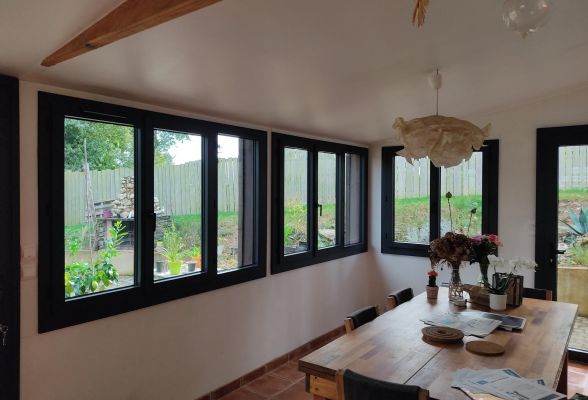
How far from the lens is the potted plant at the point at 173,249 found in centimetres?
285

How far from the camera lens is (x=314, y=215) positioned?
4254mm

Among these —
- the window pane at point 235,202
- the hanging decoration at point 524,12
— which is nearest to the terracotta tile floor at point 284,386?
the window pane at point 235,202

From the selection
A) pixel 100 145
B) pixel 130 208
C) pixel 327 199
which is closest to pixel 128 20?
pixel 100 145

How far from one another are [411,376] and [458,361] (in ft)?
1.03

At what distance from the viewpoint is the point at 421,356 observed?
204 centimetres

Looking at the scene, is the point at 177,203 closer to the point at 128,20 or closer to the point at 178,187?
the point at 178,187

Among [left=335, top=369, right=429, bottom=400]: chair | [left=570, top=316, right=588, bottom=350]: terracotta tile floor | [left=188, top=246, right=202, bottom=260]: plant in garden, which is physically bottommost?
[left=570, top=316, right=588, bottom=350]: terracotta tile floor

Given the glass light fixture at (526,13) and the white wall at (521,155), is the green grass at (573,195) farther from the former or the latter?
the glass light fixture at (526,13)

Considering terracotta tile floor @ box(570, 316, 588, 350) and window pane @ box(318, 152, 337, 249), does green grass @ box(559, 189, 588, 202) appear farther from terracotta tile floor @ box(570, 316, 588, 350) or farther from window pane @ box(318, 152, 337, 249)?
window pane @ box(318, 152, 337, 249)

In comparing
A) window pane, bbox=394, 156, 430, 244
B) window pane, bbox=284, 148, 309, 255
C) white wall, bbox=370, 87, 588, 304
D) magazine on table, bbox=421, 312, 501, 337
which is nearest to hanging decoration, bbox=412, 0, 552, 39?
magazine on table, bbox=421, 312, 501, 337

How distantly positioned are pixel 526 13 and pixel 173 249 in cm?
238

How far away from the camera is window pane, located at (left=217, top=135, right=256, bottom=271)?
329 cm

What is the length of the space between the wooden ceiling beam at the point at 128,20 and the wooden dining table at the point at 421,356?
153 cm

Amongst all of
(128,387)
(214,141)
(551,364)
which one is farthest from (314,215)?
(551,364)
